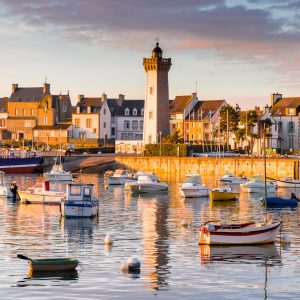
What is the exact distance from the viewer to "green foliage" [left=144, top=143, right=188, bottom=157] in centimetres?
15200

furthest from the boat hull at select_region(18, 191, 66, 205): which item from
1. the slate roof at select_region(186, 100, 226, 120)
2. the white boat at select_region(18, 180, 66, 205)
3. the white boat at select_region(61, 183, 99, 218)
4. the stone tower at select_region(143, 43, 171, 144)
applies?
the slate roof at select_region(186, 100, 226, 120)

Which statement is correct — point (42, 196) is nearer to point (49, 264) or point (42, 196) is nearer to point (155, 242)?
point (155, 242)

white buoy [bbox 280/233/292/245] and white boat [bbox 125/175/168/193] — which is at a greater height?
white boat [bbox 125/175/168/193]

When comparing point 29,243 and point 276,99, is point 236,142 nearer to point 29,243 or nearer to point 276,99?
point 276,99

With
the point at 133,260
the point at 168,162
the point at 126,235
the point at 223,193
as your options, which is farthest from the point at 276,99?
the point at 133,260

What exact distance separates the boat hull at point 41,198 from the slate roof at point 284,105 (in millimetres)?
98587

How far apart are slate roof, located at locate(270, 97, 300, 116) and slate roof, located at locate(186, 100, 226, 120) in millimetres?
13184

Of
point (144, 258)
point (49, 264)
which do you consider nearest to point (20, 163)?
point (144, 258)

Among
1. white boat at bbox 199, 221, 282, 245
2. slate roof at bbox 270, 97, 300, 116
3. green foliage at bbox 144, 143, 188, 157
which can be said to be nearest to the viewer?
white boat at bbox 199, 221, 282, 245

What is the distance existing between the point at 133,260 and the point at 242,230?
33.0 ft

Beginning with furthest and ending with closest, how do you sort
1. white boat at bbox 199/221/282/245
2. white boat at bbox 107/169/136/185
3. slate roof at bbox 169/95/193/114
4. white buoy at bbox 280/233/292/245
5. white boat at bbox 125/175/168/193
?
slate roof at bbox 169/95/193/114 < white boat at bbox 107/169/136/185 < white boat at bbox 125/175/168/193 < white buoy at bbox 280/233/292/245 < white boat at bbox 199/221/282/245

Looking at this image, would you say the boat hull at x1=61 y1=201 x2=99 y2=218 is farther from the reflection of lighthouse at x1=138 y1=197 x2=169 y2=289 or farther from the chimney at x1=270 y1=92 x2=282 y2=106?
the chimney at x1=270 y1=92 x2=282 y2=106

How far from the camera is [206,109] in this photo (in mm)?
182125

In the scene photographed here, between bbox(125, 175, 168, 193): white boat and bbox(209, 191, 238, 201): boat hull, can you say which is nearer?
bbox(209, 191, 238, 201): boat hull
